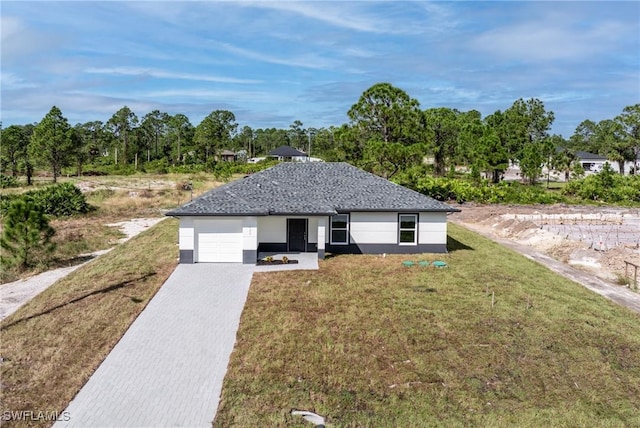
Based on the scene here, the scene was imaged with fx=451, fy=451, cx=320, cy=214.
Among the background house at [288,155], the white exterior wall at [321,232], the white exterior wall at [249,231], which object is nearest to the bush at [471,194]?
the white exterior wall at [321,232]

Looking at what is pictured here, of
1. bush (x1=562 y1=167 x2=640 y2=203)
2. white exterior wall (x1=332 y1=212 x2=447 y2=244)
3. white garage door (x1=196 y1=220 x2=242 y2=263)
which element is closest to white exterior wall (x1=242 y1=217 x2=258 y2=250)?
white garage door (x1=196 y1=220 x2=242 y2=263)

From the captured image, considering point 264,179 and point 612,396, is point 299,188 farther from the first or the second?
point 612,396

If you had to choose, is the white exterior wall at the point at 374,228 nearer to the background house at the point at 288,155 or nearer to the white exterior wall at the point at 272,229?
the white exterior wall at the point at 272,229

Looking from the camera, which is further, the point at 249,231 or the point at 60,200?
the point at 60,200

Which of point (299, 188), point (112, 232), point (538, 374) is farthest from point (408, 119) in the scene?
point (538, 374)

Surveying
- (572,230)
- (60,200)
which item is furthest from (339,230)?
(60,200)

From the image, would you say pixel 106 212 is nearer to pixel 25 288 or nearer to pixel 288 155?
pixel 25 288

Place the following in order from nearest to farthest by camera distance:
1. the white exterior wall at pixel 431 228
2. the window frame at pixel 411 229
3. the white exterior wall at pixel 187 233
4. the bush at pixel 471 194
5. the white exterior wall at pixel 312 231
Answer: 1. the white exterior wall at pixel 187 233
2. the white exterior wall at pixel 312 231
3. the window frame at pixel 411 229
4. the white exterior wall at pixel 431 228
5. the bush at pixel 471 194
